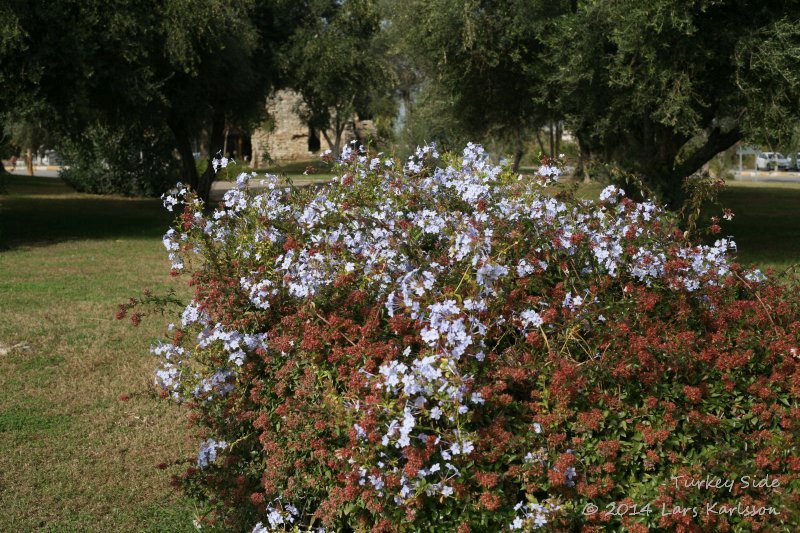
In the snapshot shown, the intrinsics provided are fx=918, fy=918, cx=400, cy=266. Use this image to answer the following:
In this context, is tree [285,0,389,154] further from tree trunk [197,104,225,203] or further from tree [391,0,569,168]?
tree [391,0,569,168]

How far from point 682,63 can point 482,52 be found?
3.59 meters

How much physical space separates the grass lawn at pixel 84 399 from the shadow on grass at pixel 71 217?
2.01m

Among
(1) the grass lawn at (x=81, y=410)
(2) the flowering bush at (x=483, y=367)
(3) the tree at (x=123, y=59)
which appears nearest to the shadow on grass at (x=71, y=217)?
(3) the tree at (x=123, y=59)

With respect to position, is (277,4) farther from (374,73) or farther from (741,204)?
(741,204)

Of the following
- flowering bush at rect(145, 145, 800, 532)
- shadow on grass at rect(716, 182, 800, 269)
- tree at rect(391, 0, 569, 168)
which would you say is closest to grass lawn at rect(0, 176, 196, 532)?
flowering bush at rect(145, 145, 800, 532)

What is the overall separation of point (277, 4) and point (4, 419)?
1842cm

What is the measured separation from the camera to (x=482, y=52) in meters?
14.5

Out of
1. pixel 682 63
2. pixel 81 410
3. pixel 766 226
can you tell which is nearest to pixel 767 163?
pixel 766 226

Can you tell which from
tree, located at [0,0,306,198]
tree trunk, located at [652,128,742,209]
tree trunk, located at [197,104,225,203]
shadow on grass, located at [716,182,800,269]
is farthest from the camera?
tree trunk, located at [197,104,225,203]

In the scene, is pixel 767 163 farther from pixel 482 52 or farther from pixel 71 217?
pixel 71 217

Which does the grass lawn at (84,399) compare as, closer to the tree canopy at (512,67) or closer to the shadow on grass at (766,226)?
the shadow on grass at (766,226)

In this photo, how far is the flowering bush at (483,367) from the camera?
3.06 meters

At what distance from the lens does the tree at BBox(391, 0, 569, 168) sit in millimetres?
13766

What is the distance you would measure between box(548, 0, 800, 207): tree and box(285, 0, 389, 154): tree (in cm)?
1016
